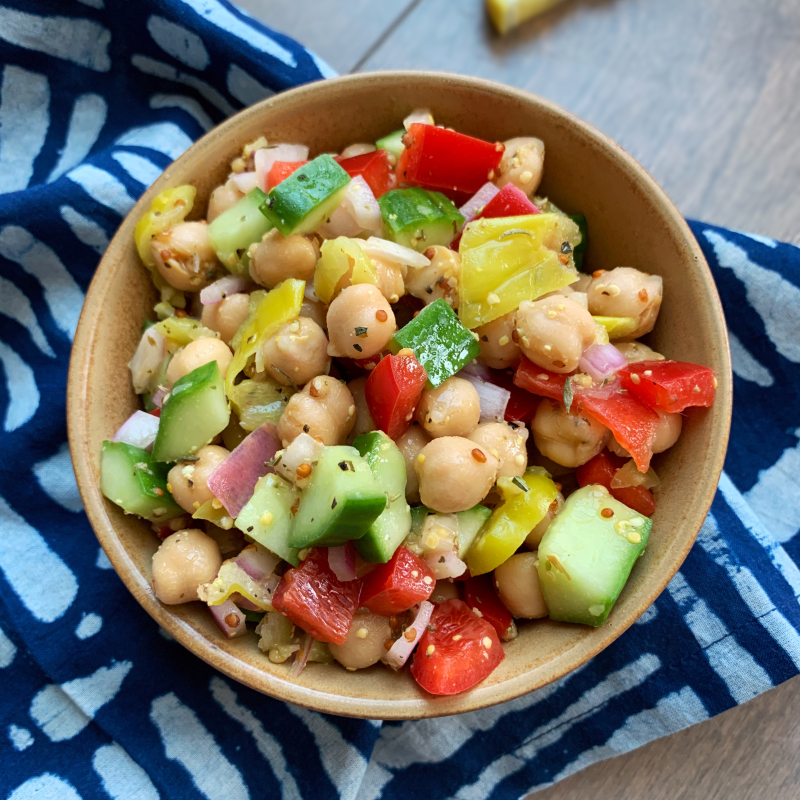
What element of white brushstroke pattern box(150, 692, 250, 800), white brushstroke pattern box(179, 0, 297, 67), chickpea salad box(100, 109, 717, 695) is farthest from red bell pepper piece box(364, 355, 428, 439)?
white brushstroke pattern box(179, 0, 297, 67)

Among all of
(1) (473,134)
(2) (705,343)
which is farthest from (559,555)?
(1) (473,134)

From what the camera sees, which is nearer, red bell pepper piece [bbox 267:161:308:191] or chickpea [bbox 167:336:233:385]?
chickpea [bbox 167:336:233:385]

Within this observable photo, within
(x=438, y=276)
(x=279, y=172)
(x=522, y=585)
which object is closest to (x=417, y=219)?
(x=438, y=276)

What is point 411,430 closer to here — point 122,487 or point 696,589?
point 122,487

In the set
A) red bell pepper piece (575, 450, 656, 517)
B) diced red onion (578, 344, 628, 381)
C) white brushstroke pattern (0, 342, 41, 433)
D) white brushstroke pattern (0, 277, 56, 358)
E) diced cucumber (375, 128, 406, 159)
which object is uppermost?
diced red onion (578, 344, 628, 381)

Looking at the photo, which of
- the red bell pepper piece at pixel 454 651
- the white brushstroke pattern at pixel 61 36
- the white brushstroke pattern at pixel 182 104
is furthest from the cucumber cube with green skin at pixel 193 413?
the white brushstroke pattern at pixel 61 36

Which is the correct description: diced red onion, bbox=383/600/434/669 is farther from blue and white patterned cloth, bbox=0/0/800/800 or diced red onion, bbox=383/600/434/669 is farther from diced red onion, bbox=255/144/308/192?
diced red onion, bbox=255/144/308/192
